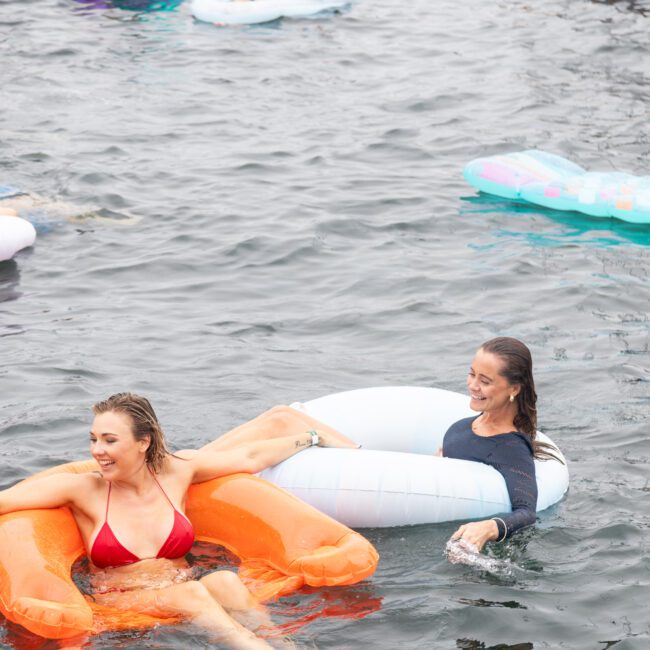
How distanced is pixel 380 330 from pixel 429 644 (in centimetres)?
387

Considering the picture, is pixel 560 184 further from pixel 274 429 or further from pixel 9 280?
pixel 274 429

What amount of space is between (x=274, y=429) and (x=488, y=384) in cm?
110

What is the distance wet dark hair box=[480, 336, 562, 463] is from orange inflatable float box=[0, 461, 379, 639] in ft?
3.51

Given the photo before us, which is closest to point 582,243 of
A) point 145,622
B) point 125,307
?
point 125,307

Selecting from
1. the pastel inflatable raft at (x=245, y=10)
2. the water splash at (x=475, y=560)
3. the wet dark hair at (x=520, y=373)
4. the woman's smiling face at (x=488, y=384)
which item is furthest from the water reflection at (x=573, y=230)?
the pastel inflatable raft at (x=245, y=10)

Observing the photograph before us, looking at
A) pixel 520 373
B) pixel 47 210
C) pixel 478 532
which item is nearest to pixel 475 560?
pixel 478 532

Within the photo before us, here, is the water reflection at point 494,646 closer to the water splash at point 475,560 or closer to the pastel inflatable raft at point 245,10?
the water splash at point 475,560

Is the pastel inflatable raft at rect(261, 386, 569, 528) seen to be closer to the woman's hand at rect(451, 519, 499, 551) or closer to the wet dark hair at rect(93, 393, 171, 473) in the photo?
the woman's hand at rect(451, 519, 499, 551)

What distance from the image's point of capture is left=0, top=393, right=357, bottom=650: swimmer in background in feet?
16.4

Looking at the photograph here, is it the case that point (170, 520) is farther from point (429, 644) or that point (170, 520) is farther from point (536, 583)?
point (536, 583)

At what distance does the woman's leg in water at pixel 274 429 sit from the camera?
611cm

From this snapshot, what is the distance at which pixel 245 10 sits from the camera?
17.5m

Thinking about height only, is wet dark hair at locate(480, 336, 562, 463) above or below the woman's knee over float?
above

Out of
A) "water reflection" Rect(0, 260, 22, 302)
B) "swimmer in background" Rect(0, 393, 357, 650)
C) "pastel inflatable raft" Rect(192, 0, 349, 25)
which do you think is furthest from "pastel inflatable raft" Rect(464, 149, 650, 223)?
"pastel inflatable raft" Rect(192, 0, 349, 25)
